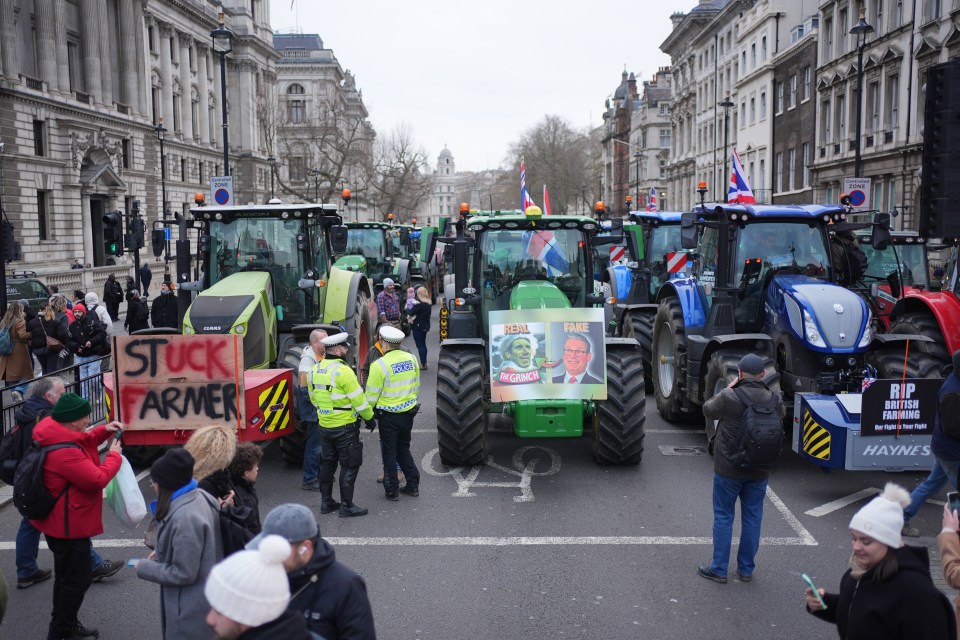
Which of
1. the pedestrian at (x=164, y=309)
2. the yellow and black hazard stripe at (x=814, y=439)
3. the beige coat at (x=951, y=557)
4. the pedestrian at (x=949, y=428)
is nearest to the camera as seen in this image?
the beige coat at (x=951, y=557)

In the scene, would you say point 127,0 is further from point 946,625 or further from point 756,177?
point 946,625

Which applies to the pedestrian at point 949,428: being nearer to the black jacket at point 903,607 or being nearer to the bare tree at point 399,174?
the black jacket at point 903,607

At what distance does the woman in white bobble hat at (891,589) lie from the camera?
352 centimetres

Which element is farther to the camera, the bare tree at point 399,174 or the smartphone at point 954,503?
the bare tree at point 399,174

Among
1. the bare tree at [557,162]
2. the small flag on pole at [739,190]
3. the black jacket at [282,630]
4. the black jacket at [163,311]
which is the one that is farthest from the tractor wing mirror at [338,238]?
the bare tree at [557,162]

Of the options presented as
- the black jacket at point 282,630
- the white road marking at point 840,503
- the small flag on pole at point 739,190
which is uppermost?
the small flag on pole at point 739,190

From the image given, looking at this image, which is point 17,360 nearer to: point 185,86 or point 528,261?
point 528,261

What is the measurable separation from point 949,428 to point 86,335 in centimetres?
1123

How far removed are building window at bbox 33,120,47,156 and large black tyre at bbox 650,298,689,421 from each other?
38058 millimetres

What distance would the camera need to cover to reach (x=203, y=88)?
6938cm

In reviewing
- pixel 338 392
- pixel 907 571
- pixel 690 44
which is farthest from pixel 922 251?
pixel 690 44

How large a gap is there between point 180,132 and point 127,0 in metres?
13.5

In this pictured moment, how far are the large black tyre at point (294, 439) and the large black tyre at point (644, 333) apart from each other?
6055 millimetres

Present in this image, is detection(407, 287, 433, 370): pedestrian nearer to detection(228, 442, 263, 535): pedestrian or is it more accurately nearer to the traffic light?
the traffic light
